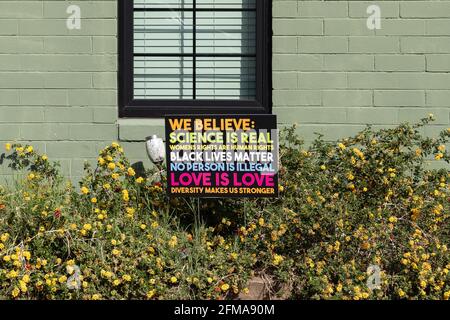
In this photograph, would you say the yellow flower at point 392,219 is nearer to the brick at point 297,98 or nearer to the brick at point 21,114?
the brick at point 297,98

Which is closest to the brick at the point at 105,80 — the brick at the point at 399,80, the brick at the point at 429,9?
the brick at the point at 399,80

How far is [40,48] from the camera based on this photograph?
20.0 ft

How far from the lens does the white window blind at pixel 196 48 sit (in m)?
6.28

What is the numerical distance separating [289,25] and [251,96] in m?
0.78

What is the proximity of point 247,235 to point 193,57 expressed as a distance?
215 cm

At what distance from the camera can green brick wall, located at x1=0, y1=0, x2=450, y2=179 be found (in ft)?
19.8

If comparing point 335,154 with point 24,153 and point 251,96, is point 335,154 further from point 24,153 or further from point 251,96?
point 24,153

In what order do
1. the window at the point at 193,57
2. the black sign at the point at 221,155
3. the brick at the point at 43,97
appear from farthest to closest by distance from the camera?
the window at the point at 193,57 < the brick at the point at 43,97 < the black sign at the point at 221,155

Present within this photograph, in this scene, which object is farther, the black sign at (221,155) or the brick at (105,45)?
the brick at (105,45)

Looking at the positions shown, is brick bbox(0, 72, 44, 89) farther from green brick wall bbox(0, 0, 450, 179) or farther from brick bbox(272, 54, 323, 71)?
brick bbox(272, 54, 323, 71)

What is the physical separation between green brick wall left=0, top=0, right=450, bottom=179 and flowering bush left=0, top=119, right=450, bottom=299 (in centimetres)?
61

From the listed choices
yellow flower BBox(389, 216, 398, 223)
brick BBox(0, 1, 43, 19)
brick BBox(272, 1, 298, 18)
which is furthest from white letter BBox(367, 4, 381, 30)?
brick BBox(0, 1, 43, 19)

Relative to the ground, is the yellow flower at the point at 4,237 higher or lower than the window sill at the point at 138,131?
lower

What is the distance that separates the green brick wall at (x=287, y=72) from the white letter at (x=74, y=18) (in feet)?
0.14
